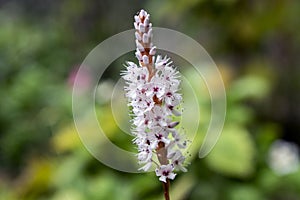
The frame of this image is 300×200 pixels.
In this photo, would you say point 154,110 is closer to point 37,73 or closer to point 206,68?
point 206,68

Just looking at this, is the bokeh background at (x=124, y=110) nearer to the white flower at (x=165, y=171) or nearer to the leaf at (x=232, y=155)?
the leaf at (x=232, y=155)

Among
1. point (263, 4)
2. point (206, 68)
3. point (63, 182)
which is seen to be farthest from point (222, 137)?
point (263, 4)

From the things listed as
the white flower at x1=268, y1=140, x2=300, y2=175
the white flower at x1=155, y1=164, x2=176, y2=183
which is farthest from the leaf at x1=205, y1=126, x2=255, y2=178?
the white flower at x1=155, y1=164, x2=176, y2=183

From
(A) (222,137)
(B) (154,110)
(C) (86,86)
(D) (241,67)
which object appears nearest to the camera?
(B) (154,110)

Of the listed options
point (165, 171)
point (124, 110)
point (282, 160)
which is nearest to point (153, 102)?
point (165, 171)

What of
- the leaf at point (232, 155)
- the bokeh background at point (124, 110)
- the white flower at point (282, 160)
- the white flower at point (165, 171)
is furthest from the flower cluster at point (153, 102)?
the white flower at point (282, 160)

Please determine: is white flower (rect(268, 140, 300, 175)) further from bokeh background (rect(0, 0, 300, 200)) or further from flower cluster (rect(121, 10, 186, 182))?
flower cluster (rect(121, 10, 186, 182))
